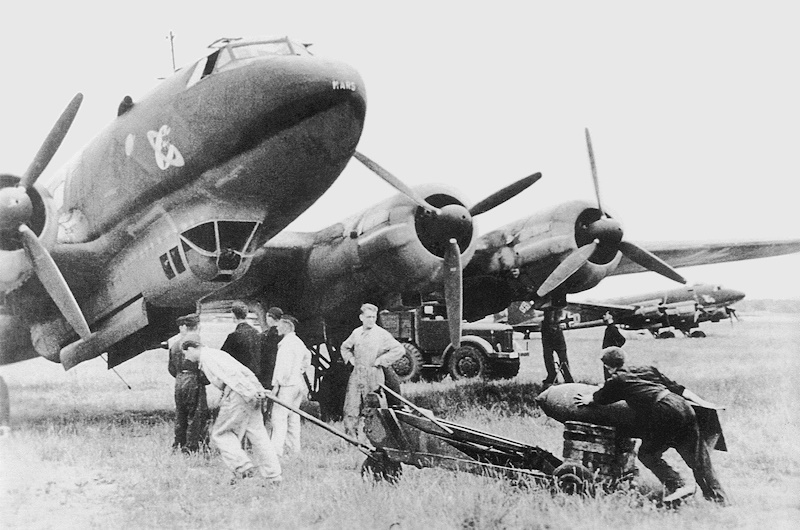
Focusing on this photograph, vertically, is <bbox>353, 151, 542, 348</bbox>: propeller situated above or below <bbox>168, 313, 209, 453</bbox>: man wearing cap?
above

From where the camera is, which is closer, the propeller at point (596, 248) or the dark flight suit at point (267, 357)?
the dark flight suit at point (267, 357)

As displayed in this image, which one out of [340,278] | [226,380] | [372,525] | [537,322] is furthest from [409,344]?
[372,525]

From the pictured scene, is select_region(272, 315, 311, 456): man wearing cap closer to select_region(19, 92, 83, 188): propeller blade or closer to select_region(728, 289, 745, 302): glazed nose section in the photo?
select_region(19, 92, 83, 188): propeller blade

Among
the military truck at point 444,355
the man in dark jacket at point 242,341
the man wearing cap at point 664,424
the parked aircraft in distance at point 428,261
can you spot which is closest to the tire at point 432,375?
the military truck at point 444,355

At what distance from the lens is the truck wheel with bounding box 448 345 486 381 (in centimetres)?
1522

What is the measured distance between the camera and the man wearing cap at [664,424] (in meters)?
4.73

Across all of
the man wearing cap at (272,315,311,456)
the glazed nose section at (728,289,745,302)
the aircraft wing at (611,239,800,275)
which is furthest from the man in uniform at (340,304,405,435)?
the glazed nose section at (728,289,745,302)

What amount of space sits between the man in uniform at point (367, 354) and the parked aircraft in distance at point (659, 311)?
46.1 ft

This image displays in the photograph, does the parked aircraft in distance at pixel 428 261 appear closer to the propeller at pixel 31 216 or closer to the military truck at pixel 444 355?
the propeller at pixel 31 216

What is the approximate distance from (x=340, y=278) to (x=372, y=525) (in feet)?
15.0

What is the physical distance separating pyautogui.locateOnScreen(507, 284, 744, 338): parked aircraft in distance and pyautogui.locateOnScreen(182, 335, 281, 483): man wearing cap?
15.6 m

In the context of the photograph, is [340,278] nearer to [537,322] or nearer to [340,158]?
[340,158]

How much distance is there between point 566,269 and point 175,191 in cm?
522

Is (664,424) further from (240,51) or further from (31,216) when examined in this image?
(31,216)
